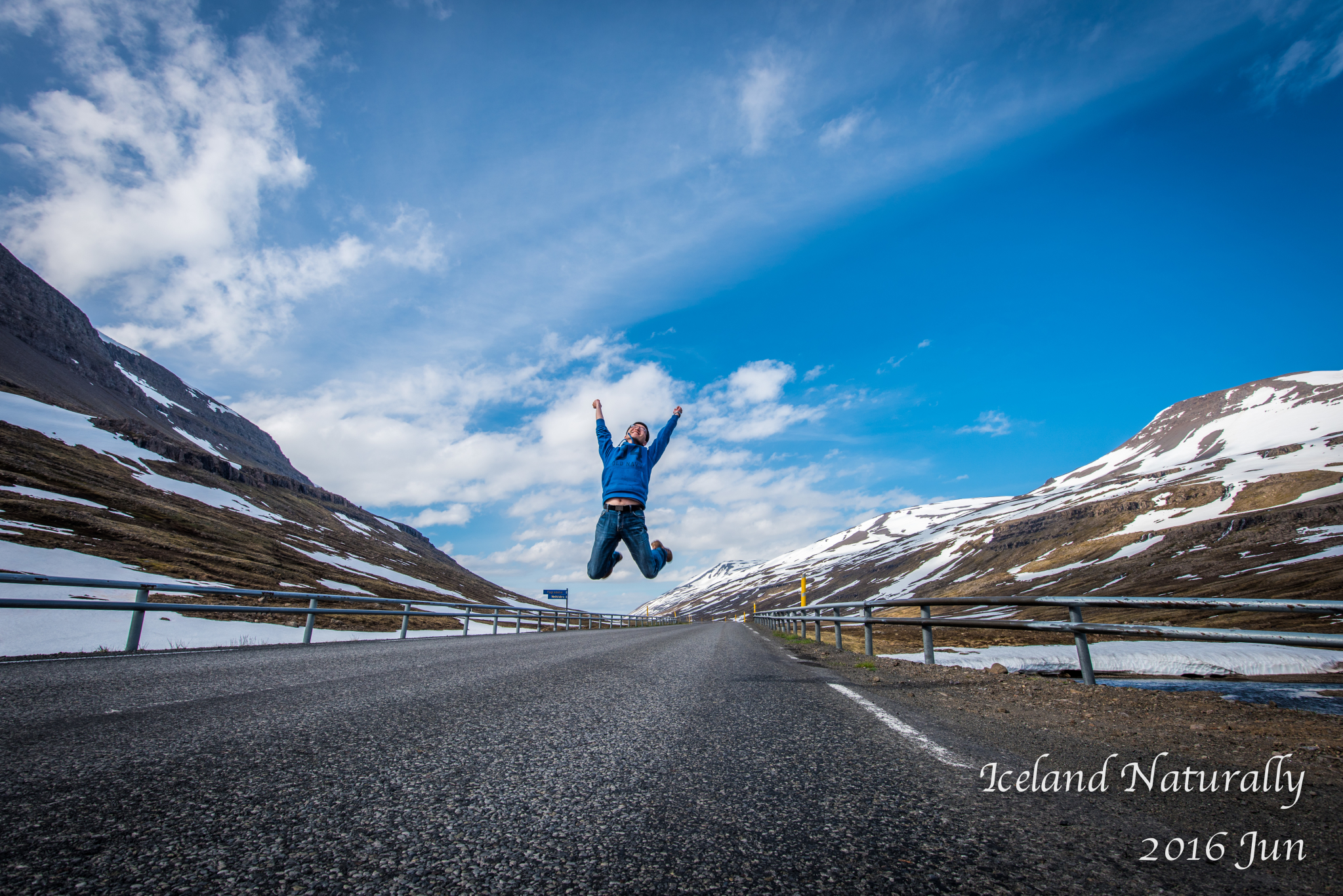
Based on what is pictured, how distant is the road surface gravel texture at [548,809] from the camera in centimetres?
161

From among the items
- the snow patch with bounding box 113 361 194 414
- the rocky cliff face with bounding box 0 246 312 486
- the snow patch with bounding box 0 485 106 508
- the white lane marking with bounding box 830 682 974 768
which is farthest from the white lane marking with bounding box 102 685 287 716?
the snow patch with bounding box 113 361 194 414

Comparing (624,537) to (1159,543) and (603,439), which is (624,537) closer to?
(603,439)

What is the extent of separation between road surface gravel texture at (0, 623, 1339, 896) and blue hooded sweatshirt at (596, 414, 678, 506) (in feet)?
15.8

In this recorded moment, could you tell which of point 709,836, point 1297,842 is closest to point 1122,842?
point 1297,842

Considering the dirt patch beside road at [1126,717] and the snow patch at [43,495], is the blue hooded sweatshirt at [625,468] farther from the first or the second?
the snow patch at [43,495]

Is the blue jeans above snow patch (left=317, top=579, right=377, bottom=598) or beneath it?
beneath

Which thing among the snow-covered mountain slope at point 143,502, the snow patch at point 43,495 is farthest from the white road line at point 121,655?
the snow patch at point 43,495

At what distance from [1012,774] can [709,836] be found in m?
1.84

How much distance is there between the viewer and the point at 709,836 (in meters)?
1.92

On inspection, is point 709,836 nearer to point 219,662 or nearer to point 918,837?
point 918,837

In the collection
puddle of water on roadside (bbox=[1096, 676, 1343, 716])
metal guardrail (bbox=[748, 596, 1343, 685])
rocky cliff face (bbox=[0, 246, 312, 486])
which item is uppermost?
rocky cliff face (bbox=[0, 246, 312, 486])

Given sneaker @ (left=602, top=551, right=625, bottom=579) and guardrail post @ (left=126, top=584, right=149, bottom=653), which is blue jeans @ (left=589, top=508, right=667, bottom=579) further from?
guardrail post @ (left=126, top=584, right=149, bottom=653)

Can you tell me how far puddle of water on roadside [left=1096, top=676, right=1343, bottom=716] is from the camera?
19.9 ft

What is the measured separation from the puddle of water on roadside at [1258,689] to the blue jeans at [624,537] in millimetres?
6008
